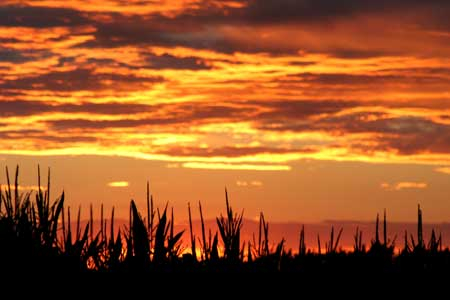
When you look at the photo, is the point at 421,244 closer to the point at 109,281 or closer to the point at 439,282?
the point at 439,282

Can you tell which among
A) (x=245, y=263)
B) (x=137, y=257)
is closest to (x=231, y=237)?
(x=245, y=263)

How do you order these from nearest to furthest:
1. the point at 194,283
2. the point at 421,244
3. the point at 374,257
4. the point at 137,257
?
the point at 194,283 → the point at 137,257 → the point at 374,257 → the point at 421,244

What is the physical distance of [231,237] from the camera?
31.4ft

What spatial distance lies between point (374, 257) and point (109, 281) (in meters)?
3.29

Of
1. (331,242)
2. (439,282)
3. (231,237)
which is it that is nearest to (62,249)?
(231,237)

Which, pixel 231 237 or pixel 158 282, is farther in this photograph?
pixel 231 237

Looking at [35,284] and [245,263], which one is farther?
[245,263]

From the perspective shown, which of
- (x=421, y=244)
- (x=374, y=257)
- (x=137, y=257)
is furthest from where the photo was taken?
(x=421, y=244)

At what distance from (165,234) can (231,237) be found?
2.69 feet

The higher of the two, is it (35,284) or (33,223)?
(33,223)

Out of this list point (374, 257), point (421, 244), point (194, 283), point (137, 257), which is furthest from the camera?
point (421, 244)

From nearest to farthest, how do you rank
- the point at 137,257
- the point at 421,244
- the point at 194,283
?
1. the point at 194,283
2. the point at 137,257
3. the point at 421,244

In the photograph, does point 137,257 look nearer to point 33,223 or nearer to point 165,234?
point 165,234

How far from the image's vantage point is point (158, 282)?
7.93m
